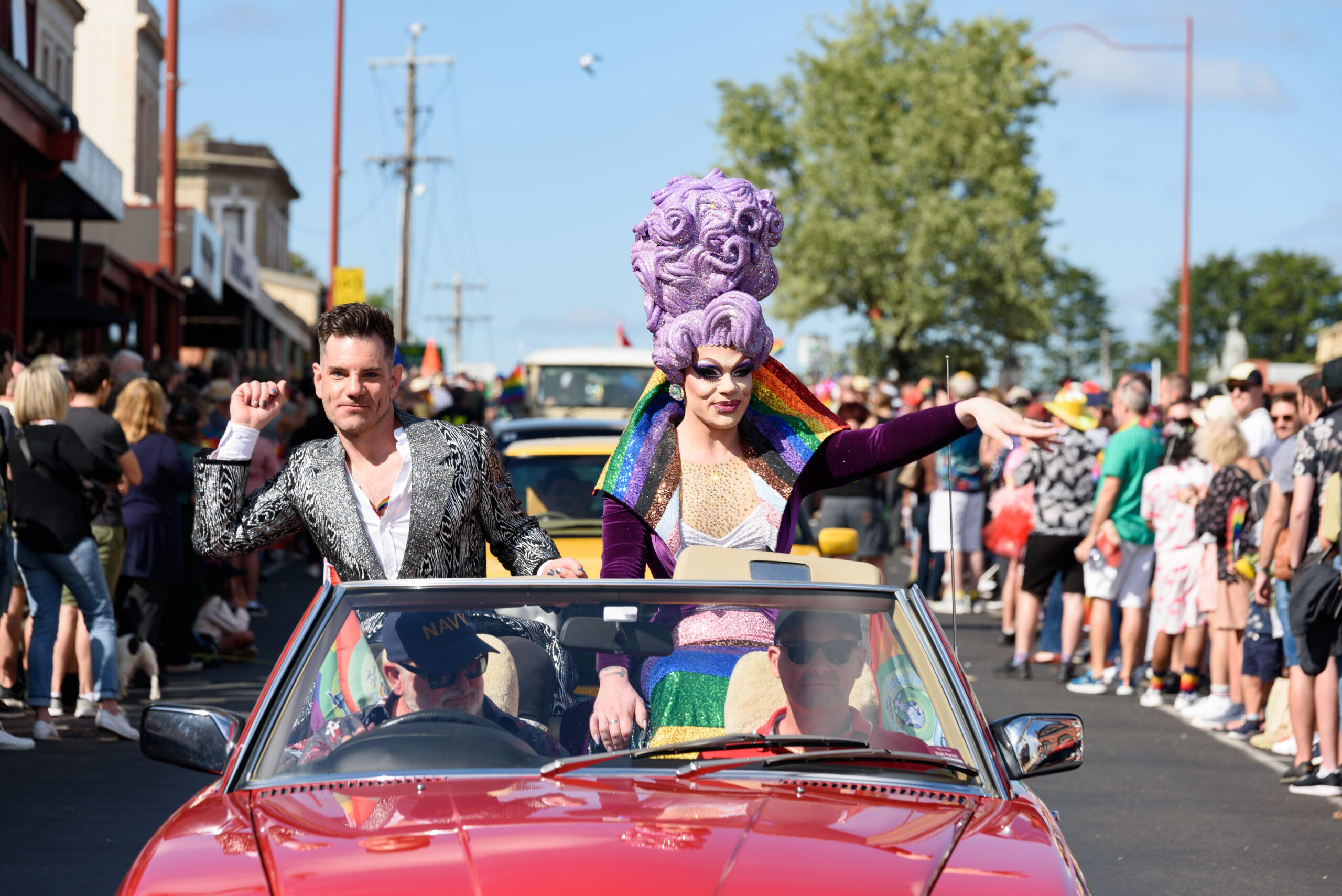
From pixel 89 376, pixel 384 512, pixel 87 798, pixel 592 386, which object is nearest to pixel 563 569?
pixel 384 512

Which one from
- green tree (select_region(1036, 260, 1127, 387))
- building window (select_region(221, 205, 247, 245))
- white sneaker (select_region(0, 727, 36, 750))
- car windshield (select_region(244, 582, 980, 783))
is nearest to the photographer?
car windshield (select_region(244, 582, 980, 783))

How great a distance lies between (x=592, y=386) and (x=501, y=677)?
605 inches

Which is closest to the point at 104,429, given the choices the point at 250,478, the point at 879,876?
the point at 250,478

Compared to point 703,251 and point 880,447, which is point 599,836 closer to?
point 880,447

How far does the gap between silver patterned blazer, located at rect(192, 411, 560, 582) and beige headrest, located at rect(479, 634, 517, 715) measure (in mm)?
874

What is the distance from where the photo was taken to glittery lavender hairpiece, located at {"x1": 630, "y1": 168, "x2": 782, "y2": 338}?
5074 mm

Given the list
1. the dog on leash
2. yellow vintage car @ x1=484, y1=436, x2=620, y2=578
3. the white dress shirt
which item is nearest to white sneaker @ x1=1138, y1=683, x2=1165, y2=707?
yellow vintage car @ x1=484, y1=436, x2=620, y2=578

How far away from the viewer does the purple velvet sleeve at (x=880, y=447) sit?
4688 millimetres

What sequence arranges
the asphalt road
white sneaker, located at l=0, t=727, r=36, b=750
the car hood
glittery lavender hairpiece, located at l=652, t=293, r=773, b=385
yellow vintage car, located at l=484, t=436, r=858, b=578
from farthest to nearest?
yellow vintage car, located at l=484, t=436, r=858, b=578
white sneaker, located at l=0, t=727, r=36, b=750
the asphalt road
glittery lavender hairpiece, located at l=652, t=293, r=773, b=385
the car hood

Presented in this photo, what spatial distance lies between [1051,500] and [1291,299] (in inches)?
4775

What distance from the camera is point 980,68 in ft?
178

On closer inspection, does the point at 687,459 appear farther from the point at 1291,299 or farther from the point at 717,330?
the point at 1291,299

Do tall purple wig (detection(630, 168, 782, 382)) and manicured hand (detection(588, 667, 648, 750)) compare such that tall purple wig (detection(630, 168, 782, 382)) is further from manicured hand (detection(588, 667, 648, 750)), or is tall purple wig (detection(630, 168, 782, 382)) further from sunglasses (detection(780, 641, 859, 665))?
manicured hand (detection(588, 667, 648, 750))

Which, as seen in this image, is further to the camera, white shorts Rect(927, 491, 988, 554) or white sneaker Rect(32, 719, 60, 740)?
white shorts Rect(927, 491, 988, 554)
